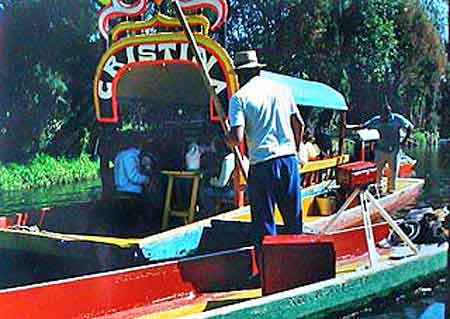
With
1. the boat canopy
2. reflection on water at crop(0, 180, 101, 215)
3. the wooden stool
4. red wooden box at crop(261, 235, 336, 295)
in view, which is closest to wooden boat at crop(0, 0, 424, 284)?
the boat canopy

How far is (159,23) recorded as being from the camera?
166 inches

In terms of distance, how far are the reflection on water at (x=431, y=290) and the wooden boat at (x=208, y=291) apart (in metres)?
0.11

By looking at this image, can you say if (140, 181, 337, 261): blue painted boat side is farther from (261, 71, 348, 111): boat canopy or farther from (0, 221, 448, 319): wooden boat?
(261, 71, 348, 111): boat canopy

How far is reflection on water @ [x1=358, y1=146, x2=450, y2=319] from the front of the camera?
102 inches

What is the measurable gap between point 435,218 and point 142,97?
196 centimetres

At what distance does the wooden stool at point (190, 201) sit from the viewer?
4.12 meters

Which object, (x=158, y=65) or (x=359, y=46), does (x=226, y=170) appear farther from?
(x=359, y=46)

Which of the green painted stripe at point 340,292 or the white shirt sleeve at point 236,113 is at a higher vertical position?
the white shirt sleeve at point 236,113

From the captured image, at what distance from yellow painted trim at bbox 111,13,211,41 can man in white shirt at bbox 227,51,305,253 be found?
91cm

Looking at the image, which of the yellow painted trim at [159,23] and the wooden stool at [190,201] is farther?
the wooden stool at [190,201]

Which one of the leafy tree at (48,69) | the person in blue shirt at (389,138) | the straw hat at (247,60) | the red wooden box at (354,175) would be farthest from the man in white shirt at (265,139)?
the leafy tree at (48,69)

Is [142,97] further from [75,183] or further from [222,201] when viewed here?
[75,183]

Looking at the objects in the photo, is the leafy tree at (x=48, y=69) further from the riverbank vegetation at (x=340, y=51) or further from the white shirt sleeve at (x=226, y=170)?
the white shirt sleeve at (x=226, y=170)

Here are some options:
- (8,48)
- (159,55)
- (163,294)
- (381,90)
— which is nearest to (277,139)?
(163,294)
